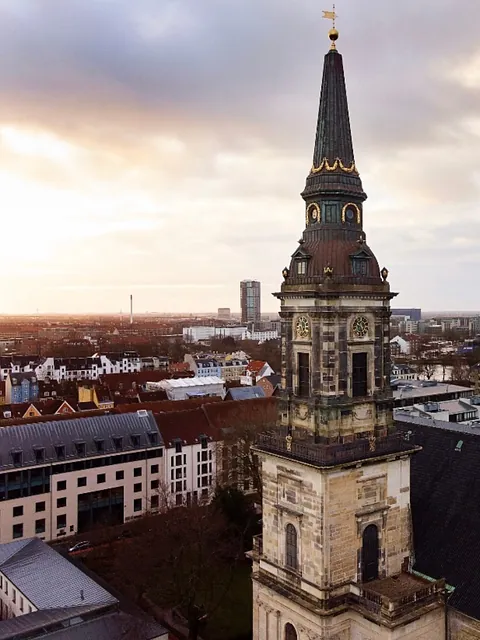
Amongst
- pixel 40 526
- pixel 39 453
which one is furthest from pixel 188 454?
pixel 40 526

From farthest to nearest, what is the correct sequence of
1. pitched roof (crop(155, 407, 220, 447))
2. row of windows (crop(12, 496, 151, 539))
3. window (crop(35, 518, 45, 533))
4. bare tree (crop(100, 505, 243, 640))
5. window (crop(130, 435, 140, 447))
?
pitched roof (crop(155, 407, 220, 447)), window (crop(130, 435, 140, 447)), window (crop(35, 518, 45, 533)), row of windows (crop(12, 496, 151, 539)), bare tree (crop(100, 505, 243, 640))

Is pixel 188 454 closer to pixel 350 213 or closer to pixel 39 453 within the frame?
pixel 39 453

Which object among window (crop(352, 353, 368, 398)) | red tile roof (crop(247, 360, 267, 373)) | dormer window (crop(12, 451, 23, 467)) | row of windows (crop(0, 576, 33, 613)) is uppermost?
window (crop(352, 353, 368, 398))

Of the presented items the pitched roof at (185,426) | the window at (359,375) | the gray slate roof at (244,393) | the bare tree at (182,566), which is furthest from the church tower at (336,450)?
the gray slate roof at (244,393)

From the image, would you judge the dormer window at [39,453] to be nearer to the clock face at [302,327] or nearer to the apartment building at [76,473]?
the apartment building at [76,473]

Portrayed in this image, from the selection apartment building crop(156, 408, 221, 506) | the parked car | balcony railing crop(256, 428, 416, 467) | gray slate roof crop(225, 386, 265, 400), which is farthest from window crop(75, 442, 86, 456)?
gray slate roof crop(225, 386, 265, 400)

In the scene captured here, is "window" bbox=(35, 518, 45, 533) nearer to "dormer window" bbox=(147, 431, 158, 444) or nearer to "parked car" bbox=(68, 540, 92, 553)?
"parked car" bbox=(68, 540, 92, 553)
